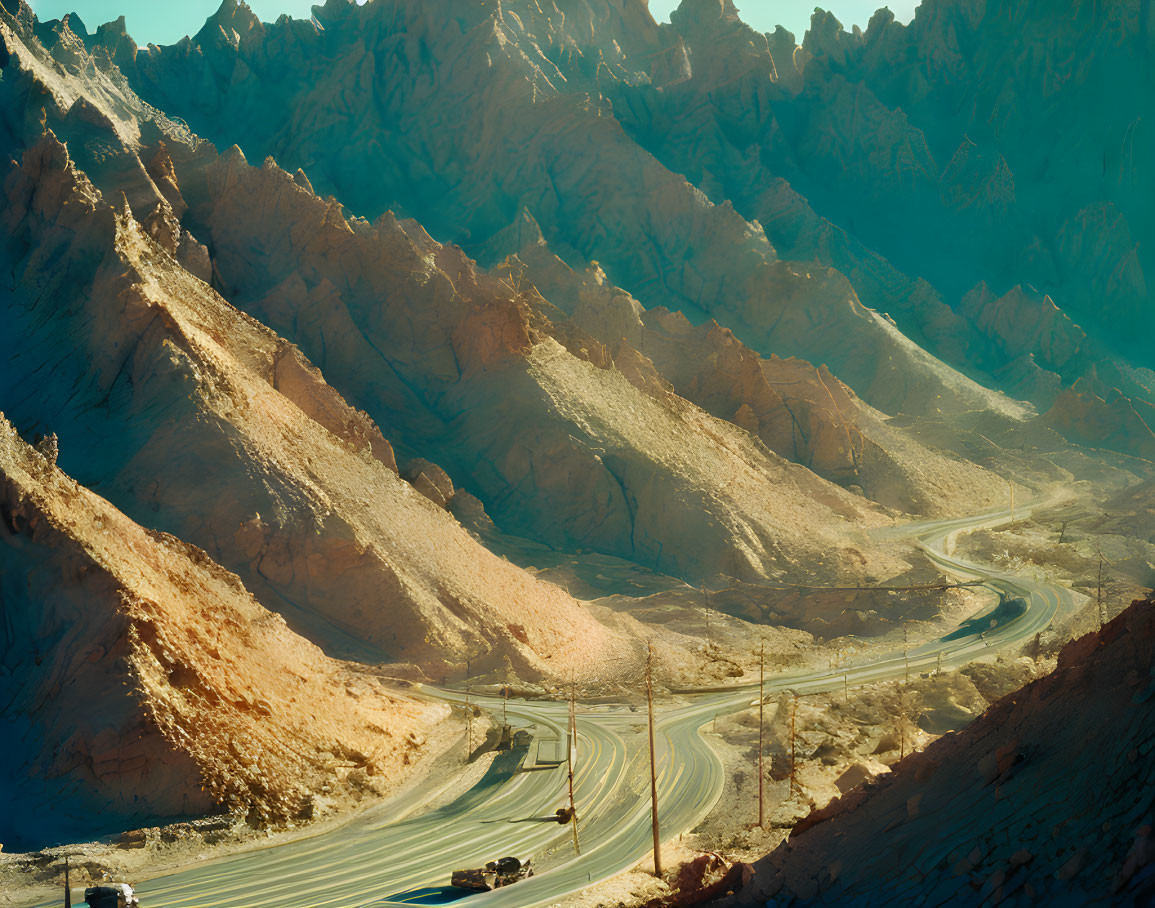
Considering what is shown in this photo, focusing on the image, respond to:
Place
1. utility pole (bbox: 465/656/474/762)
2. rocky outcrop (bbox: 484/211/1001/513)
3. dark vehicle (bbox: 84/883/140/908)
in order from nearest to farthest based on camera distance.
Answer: dark vehicle (bbox: 84/883/140/908)
utility pole (bbox: 465/656/474/762)
rocky outcrop (bbox: 484/211/1001/513)

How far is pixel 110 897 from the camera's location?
2384cm

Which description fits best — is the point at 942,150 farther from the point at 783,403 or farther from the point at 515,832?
the point at 515,832

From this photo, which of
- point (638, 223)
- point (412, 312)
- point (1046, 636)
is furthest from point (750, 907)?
point (638, 223)

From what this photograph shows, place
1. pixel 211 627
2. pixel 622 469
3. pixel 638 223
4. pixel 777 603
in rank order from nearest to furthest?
pixel 211 627
pixel 777 603
pixel 622 469
pixel 638 223

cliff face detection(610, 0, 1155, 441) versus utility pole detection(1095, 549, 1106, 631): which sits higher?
cliff face detection(610, 0, 1155, 441)

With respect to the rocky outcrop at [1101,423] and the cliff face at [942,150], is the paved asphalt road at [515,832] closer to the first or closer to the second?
the rocky outcrop at [1101,423]

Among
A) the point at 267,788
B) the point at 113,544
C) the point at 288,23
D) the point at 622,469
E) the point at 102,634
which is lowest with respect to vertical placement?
the point at 267,788

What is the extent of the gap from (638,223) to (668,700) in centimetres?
9705

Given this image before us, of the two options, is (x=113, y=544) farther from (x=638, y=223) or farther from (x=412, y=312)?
(x=638, y=223)

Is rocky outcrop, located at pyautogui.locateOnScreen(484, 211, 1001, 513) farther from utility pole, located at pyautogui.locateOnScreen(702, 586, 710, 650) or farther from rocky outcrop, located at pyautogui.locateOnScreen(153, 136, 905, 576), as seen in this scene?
utility pole, located at pyautogui.locateOnScreen(702, 586, 710, 650)

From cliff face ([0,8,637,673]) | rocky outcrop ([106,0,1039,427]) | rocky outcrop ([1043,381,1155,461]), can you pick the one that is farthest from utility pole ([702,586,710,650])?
rocky outcrop ([1043,381,1155,461])

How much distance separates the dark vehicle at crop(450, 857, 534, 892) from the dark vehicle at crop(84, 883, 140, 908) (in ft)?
25.7

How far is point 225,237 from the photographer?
80938 mm

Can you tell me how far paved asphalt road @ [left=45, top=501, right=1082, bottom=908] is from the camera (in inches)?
1073
